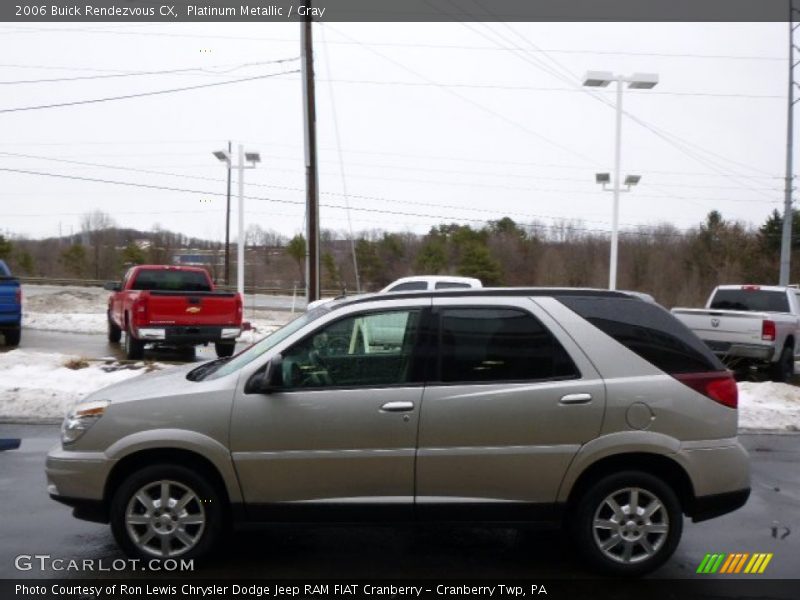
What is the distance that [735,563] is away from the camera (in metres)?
4.86

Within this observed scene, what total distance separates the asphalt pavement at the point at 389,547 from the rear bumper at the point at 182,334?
778 cm

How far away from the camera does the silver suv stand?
4.45 metres

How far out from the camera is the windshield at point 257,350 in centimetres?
478

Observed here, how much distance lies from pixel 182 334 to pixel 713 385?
36.6ft

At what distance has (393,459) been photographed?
4.45m

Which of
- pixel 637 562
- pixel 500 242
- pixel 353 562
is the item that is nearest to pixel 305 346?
pixel 353 562

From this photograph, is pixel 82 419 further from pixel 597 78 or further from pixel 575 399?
pixel 597 78

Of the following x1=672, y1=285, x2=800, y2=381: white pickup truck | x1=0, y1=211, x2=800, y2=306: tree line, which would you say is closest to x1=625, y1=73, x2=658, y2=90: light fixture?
x1=672, y1=285, x2=800, y2=381: white pickup truck

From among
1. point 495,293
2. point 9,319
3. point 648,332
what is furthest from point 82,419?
point 9,319

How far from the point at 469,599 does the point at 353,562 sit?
856 mm

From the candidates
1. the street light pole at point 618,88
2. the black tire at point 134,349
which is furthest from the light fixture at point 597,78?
the black tire at point 134,349

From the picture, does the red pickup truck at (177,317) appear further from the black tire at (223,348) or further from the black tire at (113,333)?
the black tire at (113,333)

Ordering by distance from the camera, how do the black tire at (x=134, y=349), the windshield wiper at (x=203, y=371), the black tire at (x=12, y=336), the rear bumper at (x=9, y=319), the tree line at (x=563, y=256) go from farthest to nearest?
the tree line at (x=563, y=256) < the black tire at (x=12, y=336) < the rear bumper at (x=9, y=319) < the black tire at (x=134, y=349) < the windshield wiper at (x=203, y=371)

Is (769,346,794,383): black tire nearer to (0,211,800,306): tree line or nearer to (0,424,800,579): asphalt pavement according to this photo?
(0,424,800,579): asphalt pavement
